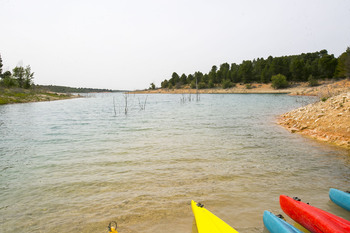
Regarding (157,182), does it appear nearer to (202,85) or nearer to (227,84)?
(227,84)

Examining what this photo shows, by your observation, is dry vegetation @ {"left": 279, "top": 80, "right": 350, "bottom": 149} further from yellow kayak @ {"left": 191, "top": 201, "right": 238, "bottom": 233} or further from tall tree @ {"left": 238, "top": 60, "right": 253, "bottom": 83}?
tall tree @ {"left": 238, "top": 60, "right": 253, "bottom": 83}

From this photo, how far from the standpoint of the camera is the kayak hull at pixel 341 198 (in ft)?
15.1

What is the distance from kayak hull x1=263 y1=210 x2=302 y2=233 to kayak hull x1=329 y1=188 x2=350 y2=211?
2020mm

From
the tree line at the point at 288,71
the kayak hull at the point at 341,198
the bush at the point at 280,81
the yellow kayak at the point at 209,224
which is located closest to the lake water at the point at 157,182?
the kayak hull at the point at 341,198

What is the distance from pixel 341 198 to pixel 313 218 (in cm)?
148

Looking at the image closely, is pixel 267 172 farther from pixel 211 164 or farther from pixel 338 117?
pixel 338 117

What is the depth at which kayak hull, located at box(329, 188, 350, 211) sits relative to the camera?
461 cm

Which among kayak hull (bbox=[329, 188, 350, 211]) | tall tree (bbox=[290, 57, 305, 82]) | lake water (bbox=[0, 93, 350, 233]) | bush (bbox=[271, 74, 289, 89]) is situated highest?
tall tree (bbox=[290, 57, 305, 82])

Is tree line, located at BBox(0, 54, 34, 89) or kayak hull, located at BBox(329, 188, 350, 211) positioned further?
tree line, located at BBox(0, 54, 34, 89)

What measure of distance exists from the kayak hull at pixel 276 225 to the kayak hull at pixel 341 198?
2.02 meters

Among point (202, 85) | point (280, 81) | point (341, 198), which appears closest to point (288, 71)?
point (280, 81)

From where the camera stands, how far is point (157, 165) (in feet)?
25.6

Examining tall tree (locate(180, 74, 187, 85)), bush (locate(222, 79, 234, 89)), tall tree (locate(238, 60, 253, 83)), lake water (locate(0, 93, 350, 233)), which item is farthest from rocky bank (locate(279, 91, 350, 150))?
tall tree (locate(180, 74, 187, 85))

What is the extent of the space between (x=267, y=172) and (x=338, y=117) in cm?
780
